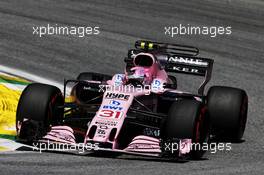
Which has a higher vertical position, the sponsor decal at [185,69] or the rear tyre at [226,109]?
the sponsor decal at [185,69]

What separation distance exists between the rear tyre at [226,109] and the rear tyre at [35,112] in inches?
87.0

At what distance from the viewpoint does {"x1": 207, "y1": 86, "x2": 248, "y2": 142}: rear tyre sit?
41.0ft

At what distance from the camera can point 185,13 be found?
2366 cm

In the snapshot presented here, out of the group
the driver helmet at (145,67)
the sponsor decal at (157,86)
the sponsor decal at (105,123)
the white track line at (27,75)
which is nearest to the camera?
the sponsor decal at (105,123)

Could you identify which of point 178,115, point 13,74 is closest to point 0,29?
point 13,74

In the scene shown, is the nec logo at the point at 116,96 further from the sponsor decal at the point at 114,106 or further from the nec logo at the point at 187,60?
the nec logo at the point at 187,60

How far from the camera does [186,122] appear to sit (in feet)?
37.0

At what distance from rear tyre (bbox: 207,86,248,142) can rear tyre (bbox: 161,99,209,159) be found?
0.95m

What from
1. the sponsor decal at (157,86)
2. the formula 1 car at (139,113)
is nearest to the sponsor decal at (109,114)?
the formula 1 car at (139,113)

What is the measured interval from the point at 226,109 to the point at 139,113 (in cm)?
142

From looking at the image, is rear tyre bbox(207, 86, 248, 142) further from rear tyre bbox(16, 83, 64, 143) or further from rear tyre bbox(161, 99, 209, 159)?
rear tyre bbox(16, 83, 64, 143)

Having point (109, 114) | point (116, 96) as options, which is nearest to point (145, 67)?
point (116, 96)

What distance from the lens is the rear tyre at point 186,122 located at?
37.0ft

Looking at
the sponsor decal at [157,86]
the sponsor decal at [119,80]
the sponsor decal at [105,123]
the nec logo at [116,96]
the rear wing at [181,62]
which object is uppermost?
the rear wing at [181,62]
